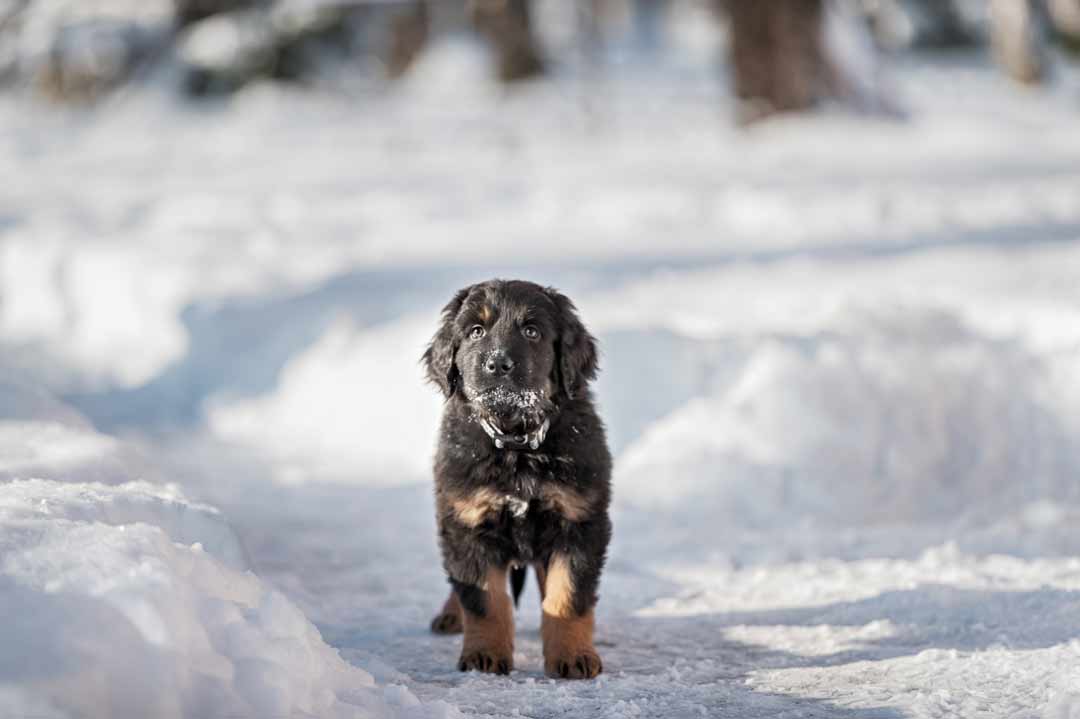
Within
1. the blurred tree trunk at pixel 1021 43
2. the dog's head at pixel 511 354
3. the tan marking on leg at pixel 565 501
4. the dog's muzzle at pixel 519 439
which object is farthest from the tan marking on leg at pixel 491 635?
the blurred tree trunk at pixel 1021 43

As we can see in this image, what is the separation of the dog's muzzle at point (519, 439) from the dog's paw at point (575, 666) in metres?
0.73

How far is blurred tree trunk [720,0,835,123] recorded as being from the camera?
17500mm

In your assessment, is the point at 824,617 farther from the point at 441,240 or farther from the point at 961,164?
the point at 961,164

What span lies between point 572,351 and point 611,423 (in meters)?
3.38

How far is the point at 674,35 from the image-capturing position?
4188cm

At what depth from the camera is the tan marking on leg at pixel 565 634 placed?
4.46 meters

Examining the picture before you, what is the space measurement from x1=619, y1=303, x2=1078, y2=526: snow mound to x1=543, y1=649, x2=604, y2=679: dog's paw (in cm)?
258

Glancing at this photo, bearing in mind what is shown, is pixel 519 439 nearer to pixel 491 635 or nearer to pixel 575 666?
pixel 491 635

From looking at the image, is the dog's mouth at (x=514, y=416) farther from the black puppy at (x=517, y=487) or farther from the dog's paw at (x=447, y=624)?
the dog's paw at (x=447, y=624)

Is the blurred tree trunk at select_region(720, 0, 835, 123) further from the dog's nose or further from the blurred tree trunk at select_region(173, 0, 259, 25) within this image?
the dog's nose

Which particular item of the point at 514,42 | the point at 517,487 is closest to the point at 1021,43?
the point at 514,42

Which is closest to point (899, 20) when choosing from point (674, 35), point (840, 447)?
point (674, 35)

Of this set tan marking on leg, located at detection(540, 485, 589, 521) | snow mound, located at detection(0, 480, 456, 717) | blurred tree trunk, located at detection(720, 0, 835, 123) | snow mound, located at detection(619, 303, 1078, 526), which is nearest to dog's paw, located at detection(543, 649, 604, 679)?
tan marking on leg, located at detection(540, 485, 589, 521)

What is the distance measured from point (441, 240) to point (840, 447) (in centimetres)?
585
